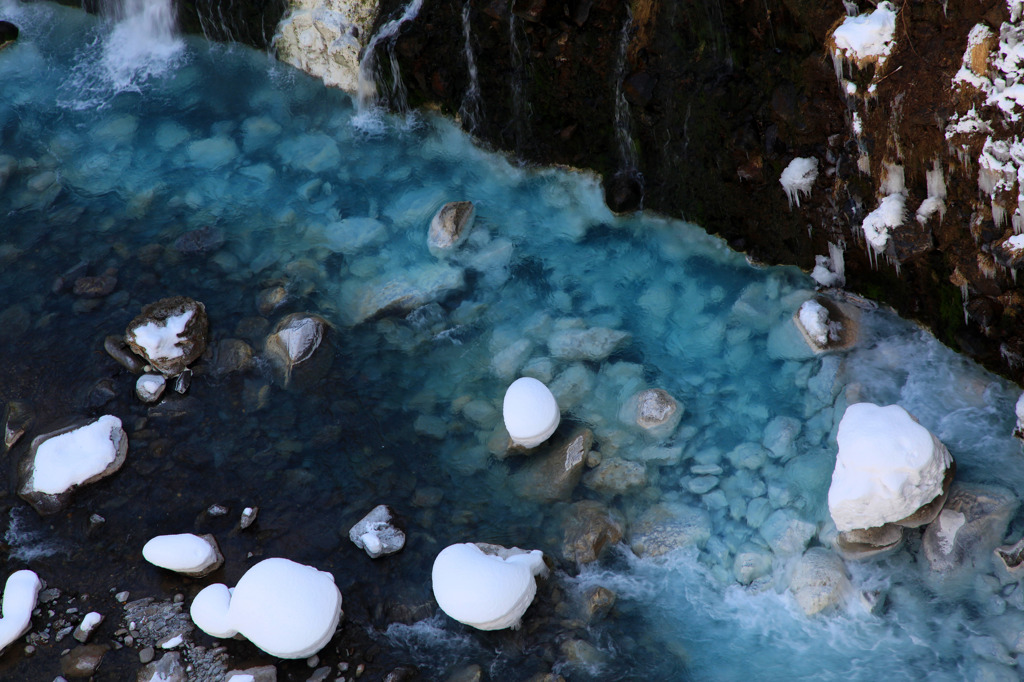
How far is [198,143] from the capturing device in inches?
273

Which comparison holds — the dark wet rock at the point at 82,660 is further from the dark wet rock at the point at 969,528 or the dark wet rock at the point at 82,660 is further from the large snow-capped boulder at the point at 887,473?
the dark wet rock at the point at 969,528

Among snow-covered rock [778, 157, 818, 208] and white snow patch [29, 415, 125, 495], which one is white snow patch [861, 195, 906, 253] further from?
white snow patch [29, 415, 125, 495]

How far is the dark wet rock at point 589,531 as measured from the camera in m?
4.53

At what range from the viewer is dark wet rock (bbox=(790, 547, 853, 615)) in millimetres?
4227

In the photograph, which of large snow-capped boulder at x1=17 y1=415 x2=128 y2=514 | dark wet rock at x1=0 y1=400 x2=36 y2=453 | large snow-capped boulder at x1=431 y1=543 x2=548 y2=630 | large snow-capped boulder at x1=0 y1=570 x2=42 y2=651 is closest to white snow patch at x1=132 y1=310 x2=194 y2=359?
large snow-capped boulder at x1=17 y1=415 x2=128 y2=514

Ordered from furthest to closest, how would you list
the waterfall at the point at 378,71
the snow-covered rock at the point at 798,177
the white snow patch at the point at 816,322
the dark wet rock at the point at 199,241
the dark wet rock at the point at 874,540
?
the waterfall at the point at 378,71 → the dark wet rock at the point at 199,241 → the white snow patch at the point at 816,322 → the snow-covered rock at the point at 798,177 → the dark wet rock at the point at 874,540

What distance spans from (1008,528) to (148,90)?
762cm

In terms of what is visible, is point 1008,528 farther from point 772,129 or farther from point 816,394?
point 772,129

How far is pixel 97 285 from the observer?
5895 millimetres

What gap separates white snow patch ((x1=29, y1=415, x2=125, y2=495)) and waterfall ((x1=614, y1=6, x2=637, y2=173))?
395 cm

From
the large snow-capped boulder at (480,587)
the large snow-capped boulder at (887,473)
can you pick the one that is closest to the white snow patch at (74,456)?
the large snow-capped boulder at (480,587)

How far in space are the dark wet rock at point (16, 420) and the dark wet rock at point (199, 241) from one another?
5.25ft

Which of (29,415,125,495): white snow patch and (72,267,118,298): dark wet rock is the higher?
(72,267,118,298): dark wet rock

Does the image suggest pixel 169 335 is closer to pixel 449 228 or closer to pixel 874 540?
pixel 449 228
